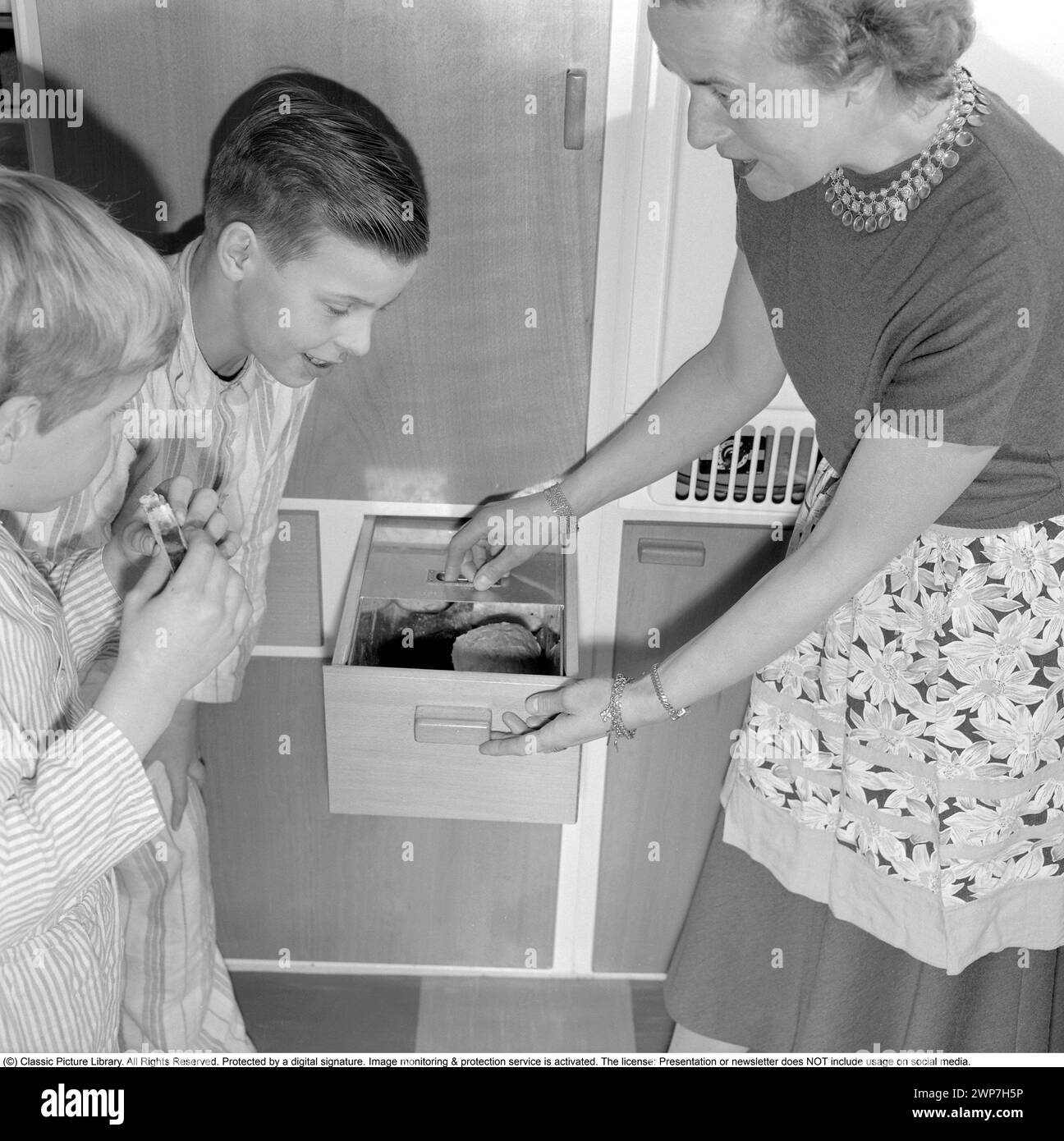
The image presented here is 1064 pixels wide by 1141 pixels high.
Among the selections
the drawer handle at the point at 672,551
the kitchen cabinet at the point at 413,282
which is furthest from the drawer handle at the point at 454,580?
the drawer handle at the point at 672,551

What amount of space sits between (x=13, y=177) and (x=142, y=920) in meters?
0.99

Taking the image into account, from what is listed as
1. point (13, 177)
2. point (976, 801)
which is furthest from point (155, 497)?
point (976, 801)

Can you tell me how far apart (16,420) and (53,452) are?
0.16 feet

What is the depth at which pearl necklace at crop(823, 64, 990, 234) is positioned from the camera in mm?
1003

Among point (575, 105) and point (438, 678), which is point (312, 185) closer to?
point (575, 105)

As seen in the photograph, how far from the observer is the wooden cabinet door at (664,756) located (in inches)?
62.2

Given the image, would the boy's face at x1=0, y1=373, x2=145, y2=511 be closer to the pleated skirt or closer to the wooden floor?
the pleated skirt

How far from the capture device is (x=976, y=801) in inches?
48.3

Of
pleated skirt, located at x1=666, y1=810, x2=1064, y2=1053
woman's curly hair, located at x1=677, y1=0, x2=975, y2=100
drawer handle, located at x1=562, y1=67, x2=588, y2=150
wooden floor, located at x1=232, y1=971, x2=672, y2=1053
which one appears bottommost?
wooden floor, located at x1=232, y1=971, x2=672, y2=1053

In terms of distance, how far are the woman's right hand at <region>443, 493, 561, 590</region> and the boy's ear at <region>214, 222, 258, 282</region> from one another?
410 millimetres

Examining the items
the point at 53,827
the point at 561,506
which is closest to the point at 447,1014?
the point at 561,506

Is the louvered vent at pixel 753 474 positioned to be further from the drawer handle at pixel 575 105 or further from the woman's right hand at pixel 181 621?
the woman's right hand at pixel 181 621

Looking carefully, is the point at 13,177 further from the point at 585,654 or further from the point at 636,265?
the point at 585,654

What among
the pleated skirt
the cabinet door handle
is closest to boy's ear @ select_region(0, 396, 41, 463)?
the cabinet door handle
